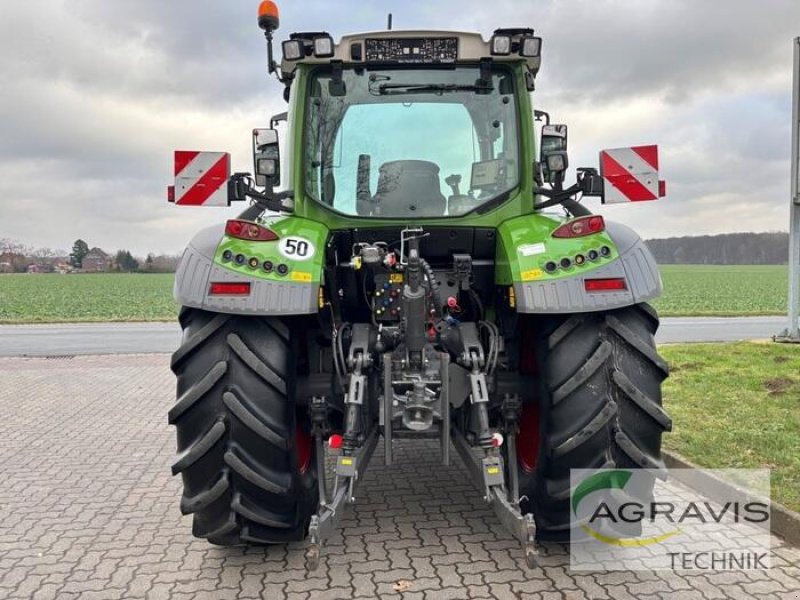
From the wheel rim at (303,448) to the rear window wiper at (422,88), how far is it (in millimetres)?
2030

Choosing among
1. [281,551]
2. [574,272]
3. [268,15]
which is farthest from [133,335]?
[574,272]

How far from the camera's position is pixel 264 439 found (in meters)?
3.07

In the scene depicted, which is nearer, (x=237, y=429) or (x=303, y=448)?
(x=237, y=429)

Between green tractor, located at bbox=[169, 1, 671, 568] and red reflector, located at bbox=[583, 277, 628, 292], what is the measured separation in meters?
0.01

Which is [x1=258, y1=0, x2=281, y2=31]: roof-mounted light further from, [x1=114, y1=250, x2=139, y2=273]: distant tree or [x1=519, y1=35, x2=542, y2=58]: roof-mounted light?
[x1=114, y1=250, x2=139, y2=273]: distant tree

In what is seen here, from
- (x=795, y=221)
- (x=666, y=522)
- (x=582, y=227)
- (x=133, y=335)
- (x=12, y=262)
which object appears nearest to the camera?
(x=582, y=227)

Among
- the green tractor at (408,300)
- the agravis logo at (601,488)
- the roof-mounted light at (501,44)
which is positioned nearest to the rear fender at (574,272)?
the green tractor at (408,300)

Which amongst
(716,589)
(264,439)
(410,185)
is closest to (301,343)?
(264,439)

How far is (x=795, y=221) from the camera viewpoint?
33.7 ft

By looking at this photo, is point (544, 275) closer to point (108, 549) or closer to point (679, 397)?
point (108, 549)

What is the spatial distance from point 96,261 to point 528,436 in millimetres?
73692

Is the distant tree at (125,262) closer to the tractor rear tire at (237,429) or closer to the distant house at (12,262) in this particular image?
the distant house at (12,262)

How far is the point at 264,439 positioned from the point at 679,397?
5094 mm

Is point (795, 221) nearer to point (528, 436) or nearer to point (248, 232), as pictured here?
point (528, 436)
